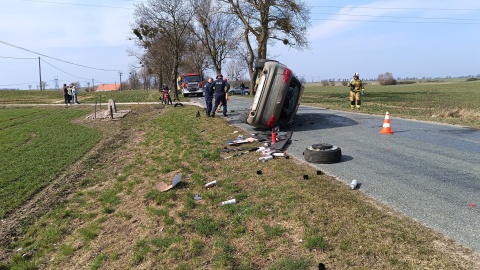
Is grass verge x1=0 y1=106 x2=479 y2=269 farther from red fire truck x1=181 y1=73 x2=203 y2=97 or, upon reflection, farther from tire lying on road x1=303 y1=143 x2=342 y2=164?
red fire truck x1=181 y1=73 x2=203 y2=97

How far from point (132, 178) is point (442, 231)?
606cm

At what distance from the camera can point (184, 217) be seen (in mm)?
5445

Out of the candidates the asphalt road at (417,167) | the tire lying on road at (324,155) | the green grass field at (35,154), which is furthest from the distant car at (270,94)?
the green grass field at (35,154)

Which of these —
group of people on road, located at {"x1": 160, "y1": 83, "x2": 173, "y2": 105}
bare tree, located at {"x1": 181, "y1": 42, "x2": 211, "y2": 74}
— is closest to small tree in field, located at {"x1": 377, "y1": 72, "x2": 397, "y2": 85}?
bare tree, located at {"x1": 181, "y1": 42, "x2": 211, "y2": 74}

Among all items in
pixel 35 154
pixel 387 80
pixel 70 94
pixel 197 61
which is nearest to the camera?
pixel 35 154

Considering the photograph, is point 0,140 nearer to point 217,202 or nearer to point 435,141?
point 217,202

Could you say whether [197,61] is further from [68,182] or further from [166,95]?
[68,182]

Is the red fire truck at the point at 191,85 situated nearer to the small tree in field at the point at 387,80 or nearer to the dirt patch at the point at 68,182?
the dirt patch at the point at 68,182

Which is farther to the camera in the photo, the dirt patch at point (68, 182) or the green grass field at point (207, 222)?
the dirt patch at point (68, 182)

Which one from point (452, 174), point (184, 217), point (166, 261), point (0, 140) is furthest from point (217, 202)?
point (0, 140)

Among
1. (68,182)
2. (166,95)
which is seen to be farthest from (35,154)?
(166,95)

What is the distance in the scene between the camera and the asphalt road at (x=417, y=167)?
4438mm

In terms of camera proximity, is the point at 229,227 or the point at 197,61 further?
the point at 197,61

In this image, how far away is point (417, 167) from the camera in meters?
6.66
